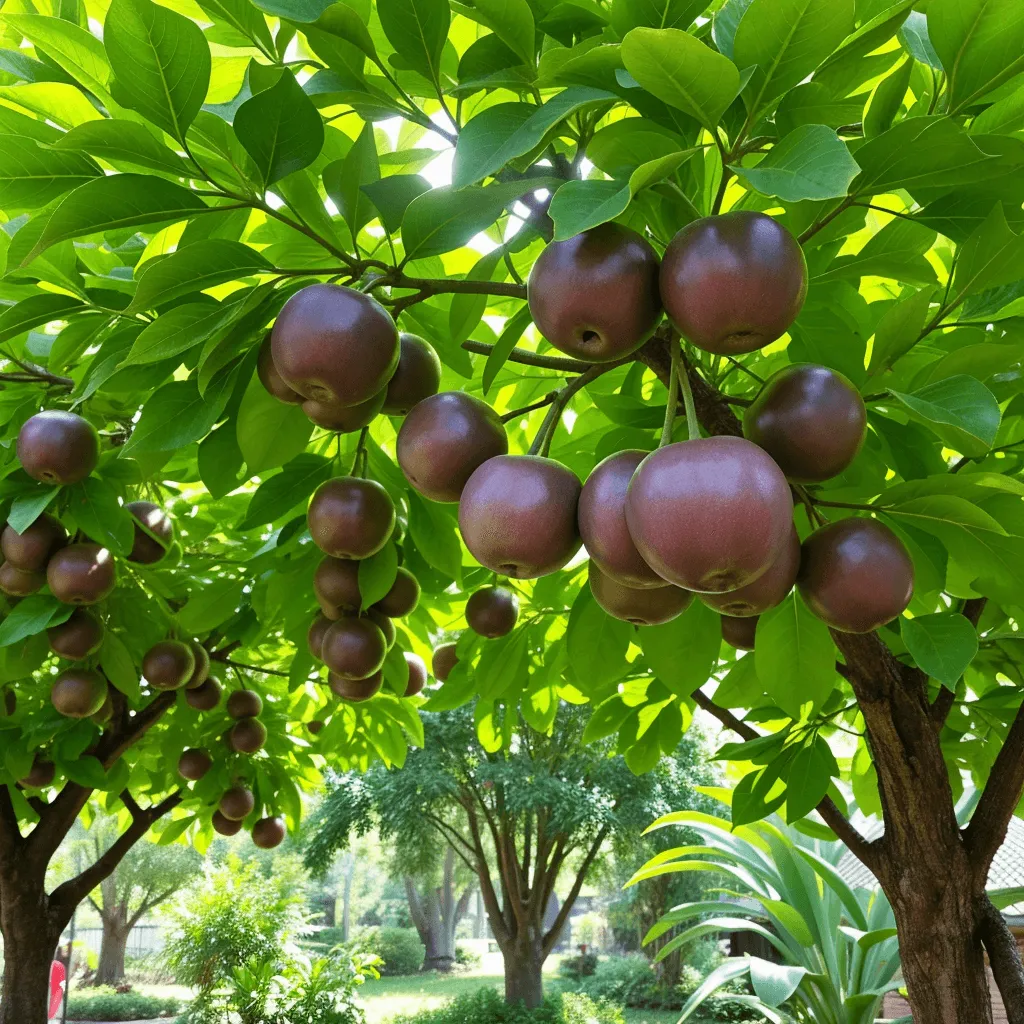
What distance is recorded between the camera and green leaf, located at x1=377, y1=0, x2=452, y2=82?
48.0 inches

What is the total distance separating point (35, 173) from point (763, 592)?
1.15 metres

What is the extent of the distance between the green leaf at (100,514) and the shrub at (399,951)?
3520cm

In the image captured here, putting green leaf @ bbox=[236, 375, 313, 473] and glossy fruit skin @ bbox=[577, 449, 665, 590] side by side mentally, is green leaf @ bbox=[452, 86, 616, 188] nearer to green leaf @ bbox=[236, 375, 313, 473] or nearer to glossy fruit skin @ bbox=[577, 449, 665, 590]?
glossy fruit skin @ bbox=[577, 449, 665, 590]

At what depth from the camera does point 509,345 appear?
1.39m

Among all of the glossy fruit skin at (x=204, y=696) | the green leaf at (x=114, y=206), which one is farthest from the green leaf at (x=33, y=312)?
the glossy fruit skin at (x=204, y=696)

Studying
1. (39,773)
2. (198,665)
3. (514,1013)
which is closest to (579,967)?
(514,1013)

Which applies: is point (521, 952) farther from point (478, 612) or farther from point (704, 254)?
point (704, 254)

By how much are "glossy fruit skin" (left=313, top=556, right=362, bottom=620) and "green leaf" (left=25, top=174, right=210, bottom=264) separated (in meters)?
0.75

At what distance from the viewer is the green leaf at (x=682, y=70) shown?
2.95 ft

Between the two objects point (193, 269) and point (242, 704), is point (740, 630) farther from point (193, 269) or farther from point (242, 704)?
point (242, 704)

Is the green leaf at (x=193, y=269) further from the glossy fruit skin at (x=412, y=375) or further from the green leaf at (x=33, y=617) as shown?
the green leaf at (x=33, y=617)

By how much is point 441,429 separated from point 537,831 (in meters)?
17.8

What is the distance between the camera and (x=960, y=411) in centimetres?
107

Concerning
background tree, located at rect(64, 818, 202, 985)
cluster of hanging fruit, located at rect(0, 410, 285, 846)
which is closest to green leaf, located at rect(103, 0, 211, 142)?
cluster of hanging fruit, located at rect(0, 410, 285, 846)
